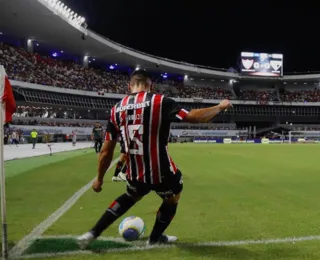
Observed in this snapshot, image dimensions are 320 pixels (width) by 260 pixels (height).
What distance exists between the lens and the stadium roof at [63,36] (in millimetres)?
42438

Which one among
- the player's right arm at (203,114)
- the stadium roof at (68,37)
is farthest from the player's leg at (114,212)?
the stadium roof at (68,37)

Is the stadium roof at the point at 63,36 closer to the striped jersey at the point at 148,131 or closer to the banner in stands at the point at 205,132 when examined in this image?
the banner in stands at the point at 205,132

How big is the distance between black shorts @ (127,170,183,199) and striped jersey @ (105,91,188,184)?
0.19 feet

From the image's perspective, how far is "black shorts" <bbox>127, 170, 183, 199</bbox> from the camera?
4113mm

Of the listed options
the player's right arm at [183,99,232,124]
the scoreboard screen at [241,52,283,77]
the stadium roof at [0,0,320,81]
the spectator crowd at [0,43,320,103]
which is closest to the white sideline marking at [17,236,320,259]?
the player's right arm at [183,99,232,124]

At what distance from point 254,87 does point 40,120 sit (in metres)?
52.8

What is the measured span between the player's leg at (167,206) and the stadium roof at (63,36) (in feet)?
133

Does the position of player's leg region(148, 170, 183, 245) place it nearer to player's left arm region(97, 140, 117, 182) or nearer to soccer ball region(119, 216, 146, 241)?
soccer ball region(119, 216, 146, 241)

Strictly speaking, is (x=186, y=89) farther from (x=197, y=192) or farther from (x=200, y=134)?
(x=197, y=192)

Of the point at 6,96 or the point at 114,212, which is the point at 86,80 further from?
the point at 114,212

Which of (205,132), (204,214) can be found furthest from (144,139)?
(205,132)

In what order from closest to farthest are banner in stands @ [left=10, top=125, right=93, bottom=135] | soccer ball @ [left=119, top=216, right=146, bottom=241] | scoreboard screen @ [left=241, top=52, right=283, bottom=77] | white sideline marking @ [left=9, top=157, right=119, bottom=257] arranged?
white sideline marking @ [left=9, top=157, right=119, bottom=257] → soccer ball @ [left=119, top=216, right=146, bottom=241] → banner in stands @ [left=10, top=125, right=93, bottom=135] → scoreboard screen @ [left=241, top=52, right=283, bottom=77]

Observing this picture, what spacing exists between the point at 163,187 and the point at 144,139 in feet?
1.91

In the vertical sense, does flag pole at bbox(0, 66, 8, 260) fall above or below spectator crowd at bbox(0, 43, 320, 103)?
below
